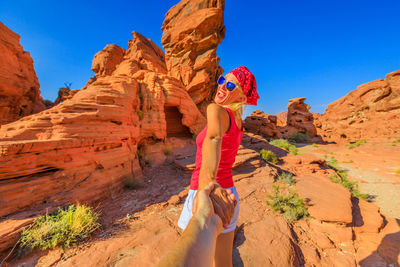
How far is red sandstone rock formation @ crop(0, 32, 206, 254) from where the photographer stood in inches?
132

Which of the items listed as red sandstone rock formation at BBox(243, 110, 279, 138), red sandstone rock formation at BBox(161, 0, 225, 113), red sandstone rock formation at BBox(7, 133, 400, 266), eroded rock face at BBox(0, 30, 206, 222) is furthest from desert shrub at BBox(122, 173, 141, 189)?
red sandstone rock formation at BBox(243, 110, 279, 138)

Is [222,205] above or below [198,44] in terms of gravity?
below

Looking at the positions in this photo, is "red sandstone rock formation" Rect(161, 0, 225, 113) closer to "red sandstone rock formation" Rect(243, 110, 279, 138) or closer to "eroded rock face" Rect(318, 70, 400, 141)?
"red sandstone rock formation" Rect(243, 110, 279, 138)

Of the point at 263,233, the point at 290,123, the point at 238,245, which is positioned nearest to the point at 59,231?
the point at 238,245

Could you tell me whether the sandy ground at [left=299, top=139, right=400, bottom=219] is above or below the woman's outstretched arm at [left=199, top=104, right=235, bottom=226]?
below

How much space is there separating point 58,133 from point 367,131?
27597 mm

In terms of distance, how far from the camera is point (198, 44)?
14062 mm

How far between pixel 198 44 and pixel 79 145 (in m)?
13.5

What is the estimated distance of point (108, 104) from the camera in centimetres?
557

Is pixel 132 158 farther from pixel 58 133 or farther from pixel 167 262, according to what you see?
pixel 167 262

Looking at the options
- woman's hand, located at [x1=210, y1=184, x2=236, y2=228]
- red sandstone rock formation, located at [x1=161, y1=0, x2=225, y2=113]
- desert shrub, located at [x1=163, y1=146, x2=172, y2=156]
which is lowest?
desert shrub, located at [x1=163, y1=146, x2=172, y2=156]

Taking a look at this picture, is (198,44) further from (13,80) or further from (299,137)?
(299,137)

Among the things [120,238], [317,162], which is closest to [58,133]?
[120,238]

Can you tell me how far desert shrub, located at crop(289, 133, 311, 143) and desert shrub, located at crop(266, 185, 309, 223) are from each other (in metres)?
19.0
